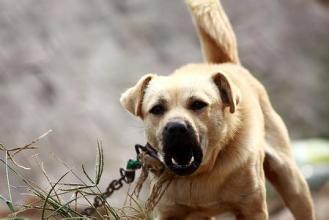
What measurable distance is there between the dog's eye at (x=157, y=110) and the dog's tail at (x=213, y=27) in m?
1.29

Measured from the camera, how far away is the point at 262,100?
626cm

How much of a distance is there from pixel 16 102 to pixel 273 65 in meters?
3.93

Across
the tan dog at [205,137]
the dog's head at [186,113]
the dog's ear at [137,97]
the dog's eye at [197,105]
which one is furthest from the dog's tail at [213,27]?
the dog's eye at [197,105]

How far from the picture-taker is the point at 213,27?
648cm

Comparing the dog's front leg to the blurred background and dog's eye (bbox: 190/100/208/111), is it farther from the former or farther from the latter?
the blurred background

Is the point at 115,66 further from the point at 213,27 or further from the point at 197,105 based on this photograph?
the point at 197,105

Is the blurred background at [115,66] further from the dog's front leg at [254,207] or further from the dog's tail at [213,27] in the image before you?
the dog's front leg at [254,207]

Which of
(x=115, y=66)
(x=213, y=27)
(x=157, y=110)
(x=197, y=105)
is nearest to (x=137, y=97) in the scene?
(x=157, y=110)

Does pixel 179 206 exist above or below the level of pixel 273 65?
above

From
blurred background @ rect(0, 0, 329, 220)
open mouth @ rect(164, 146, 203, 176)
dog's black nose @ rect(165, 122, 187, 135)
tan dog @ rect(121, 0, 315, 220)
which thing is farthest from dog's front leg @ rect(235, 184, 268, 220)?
blurred background @ rect(0, 0, 329, 220)

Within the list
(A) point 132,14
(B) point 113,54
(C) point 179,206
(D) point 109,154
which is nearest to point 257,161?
(C) point 179,206

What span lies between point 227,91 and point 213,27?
118 centimetres

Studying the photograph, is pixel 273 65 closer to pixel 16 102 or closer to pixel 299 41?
pixel 299 41

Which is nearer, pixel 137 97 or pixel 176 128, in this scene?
pixel 176 128
